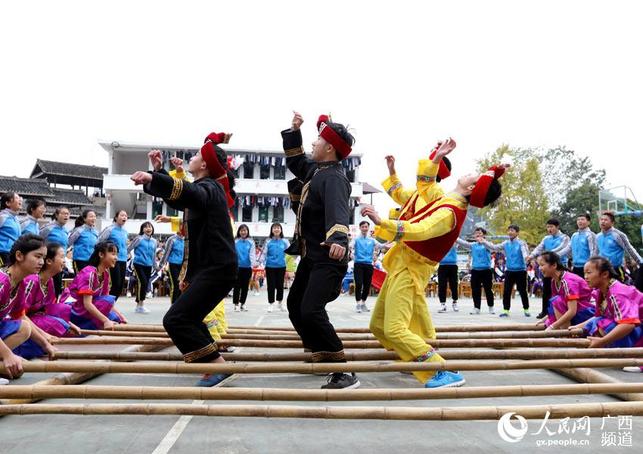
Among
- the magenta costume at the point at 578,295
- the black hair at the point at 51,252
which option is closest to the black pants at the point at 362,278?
the magenta costume at the point at 578,295

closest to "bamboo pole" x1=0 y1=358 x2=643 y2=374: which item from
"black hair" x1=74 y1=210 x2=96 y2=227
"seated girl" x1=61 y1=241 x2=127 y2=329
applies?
"seated girl" x1=61 y1=241 x2=127 y2=329

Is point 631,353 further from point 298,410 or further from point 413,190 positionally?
point 298,410

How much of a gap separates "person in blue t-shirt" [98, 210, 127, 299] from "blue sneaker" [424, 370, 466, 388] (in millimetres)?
7172

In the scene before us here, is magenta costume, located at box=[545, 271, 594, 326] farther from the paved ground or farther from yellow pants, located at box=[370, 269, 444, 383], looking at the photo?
the paved ground

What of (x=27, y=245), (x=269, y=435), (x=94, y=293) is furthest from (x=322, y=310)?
(x=94, y=293)

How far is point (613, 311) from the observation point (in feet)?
15.7

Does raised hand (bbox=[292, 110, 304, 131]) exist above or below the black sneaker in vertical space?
above

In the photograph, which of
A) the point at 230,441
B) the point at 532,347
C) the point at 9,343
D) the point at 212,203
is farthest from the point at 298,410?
the point at 532,347

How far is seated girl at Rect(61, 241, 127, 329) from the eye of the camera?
5938mm

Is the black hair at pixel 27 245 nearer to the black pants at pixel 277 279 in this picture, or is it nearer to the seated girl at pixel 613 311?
the seated girl at pixel 613 311

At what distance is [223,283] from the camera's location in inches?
148

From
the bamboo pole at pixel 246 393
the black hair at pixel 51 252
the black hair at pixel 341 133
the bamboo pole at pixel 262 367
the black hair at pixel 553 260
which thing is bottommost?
the bamboo pole at pixel 246 393

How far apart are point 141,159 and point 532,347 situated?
35544mm

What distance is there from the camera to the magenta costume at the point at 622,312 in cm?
461
